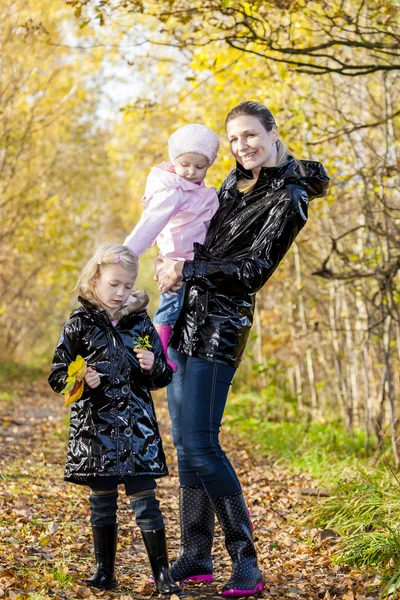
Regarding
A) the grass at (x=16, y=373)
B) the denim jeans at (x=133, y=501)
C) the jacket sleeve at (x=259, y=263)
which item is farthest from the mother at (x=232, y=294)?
the grass at (x=16, y=373)

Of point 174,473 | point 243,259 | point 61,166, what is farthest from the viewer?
point 61,166

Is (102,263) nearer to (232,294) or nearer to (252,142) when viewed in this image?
(232,294)

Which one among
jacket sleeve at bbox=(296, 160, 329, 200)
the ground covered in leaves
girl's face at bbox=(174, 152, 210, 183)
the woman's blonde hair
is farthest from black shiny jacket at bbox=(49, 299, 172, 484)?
jacket sleeve at bbox=(296, 160, 329, 200)

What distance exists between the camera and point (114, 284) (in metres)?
3.47

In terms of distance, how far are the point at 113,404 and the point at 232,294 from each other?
725 mm

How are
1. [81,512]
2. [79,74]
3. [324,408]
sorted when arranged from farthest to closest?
[79,74] < [324,408] < [81,512]

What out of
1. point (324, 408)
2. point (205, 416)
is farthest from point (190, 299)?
point (324, 408)

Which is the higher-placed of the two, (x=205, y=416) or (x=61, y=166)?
(x=61, y=166)

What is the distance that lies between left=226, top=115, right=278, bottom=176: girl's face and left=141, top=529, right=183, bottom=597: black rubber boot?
1.70 metres

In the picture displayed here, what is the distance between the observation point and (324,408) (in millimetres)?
10117

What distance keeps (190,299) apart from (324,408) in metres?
7.00

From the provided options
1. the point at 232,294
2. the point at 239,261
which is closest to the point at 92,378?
the point at 232,294

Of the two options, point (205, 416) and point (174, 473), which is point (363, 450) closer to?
point (174, 473)

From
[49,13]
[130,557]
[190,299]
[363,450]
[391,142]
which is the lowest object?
[130,557]
